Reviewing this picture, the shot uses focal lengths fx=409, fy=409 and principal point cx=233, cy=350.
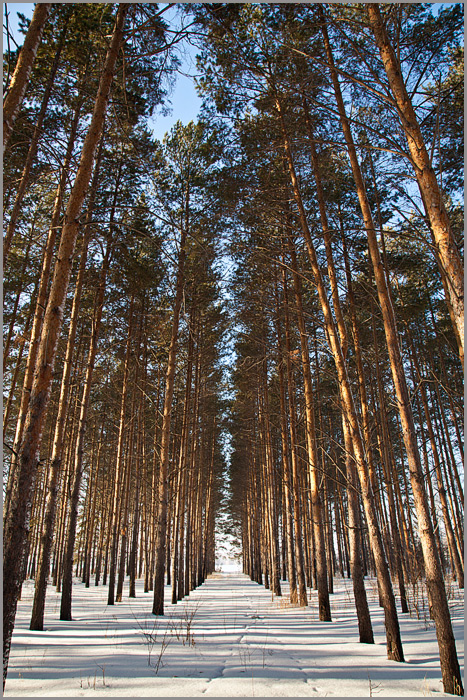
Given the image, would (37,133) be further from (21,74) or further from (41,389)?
(41,389)

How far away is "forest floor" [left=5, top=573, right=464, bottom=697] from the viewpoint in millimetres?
3715

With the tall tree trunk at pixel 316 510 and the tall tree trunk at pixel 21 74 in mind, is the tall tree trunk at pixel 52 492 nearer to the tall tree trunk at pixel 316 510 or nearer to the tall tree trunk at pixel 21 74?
the tall tree trunk at pixel 21 74

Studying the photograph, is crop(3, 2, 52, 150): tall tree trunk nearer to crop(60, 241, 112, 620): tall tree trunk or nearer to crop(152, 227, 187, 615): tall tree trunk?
crop(60, 241, 112, 620): tall tree trunk

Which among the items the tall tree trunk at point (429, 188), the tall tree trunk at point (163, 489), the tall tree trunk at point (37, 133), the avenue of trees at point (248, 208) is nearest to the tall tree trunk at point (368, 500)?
the avenue of trees at point (248, 208)

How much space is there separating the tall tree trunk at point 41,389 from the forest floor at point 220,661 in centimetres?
96

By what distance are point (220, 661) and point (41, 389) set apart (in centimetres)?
373

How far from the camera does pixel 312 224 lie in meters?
9.11

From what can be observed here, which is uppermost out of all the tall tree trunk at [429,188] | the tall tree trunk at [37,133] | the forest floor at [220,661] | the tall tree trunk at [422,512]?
the tall tree trunk at [37,133]

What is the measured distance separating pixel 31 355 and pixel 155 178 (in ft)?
18.8

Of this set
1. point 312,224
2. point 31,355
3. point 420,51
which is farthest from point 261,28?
point 31,355

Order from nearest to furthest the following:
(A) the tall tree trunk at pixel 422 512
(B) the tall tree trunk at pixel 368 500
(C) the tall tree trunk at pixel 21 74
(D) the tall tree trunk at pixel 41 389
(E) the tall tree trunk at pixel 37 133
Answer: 1. (D) the tall tree trunk at pixel 41 389
2. (A) the tall tree trunk at pixel 422 512
3. (C) the tall tree trunk at pixel 21 74
4. (B) the tall tree trunk at pixel 368 500
5. (E) the tall tree trunk at pixel 37 133

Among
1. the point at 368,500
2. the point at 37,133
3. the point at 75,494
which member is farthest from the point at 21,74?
the point at 75,494

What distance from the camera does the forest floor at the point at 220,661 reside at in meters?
3.71

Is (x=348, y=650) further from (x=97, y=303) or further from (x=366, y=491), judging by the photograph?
(x=97, y=303)
